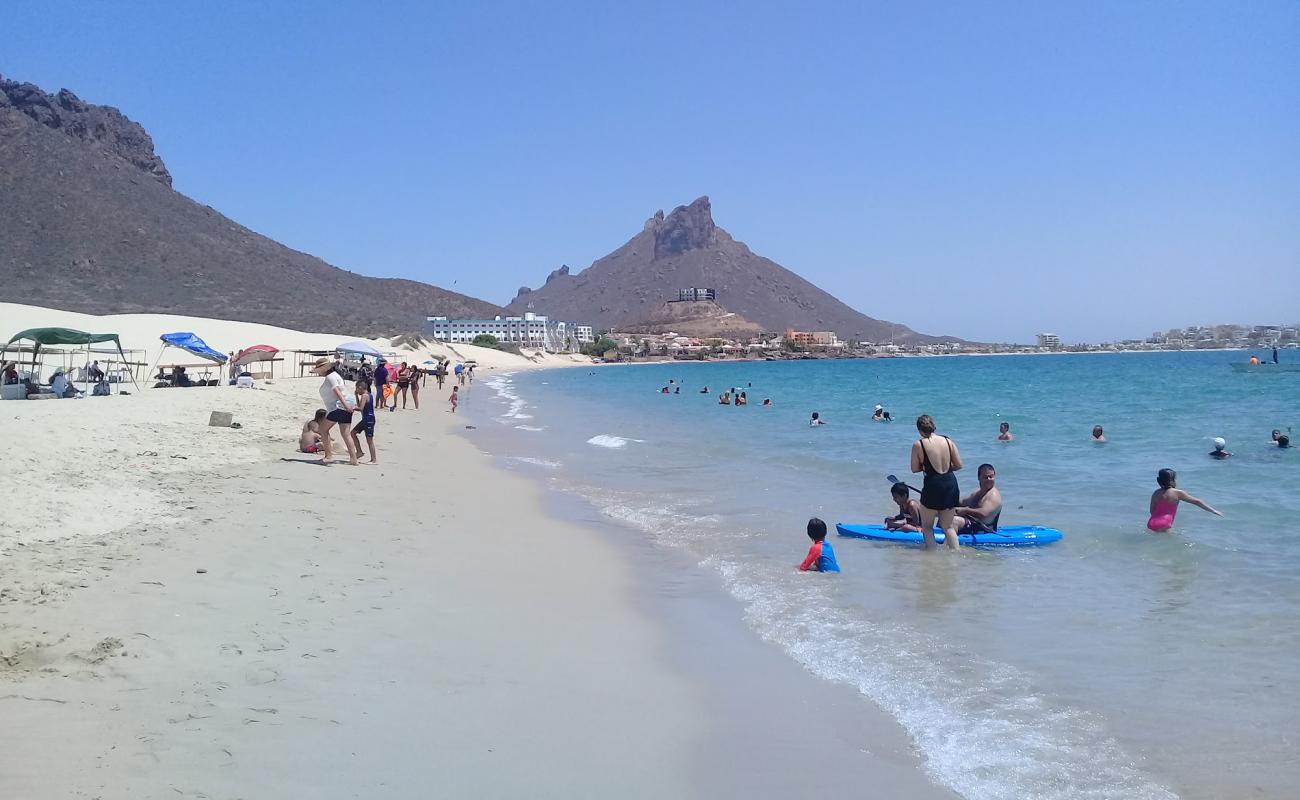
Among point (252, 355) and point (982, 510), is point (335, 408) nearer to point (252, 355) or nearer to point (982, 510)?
point (982, 510)

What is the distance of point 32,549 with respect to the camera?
17.0ft

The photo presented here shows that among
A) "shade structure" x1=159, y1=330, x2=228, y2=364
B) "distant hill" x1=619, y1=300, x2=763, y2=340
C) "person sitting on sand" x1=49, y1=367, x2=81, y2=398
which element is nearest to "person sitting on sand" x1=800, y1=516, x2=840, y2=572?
"person sitting on sand" x1=49, y1=367, x2=81, y2=398

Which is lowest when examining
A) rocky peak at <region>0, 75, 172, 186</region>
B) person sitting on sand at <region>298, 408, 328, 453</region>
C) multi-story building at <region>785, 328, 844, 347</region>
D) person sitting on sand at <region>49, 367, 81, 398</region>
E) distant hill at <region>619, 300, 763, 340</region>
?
→ person sitting on sand at <region>298, 408, 328, 453</region>

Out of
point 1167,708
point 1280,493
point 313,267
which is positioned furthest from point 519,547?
point 313,267

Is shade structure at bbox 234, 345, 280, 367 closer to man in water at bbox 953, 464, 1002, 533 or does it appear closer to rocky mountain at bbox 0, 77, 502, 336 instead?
man in water at bbox 953, 464, 1002, 533

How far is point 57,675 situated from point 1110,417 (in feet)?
87.9

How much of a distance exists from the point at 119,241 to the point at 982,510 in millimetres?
73652

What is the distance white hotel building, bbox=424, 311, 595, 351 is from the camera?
371ft

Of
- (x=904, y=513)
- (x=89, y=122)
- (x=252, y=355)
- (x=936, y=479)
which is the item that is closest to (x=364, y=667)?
(x=936, y=479)

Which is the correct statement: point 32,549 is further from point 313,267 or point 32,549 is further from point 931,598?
point 313,267

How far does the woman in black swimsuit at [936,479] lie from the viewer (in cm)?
768

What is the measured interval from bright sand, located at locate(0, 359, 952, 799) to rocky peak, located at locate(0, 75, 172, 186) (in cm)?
8343

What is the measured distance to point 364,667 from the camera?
13.9 feet

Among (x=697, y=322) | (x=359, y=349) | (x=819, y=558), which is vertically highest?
(x=697, y=322)
